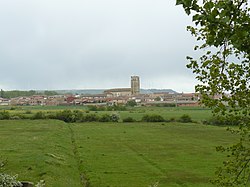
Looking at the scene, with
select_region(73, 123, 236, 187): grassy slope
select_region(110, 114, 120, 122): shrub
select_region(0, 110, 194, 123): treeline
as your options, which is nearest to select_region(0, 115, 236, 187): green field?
select_region(73, 123, 236, 187): grassy slope

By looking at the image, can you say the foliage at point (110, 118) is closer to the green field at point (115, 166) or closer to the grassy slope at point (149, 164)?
the grassy slope at point (149, 164)

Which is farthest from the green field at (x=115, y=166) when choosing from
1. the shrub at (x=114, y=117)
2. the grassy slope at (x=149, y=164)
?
the shrub at (x=114, y=117)

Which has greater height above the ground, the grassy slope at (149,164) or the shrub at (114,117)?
the shrub at (114,117)

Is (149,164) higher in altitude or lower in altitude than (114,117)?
lower

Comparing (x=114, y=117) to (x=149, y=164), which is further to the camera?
(x=114, y=117)

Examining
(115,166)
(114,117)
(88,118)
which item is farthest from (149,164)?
(88,118)

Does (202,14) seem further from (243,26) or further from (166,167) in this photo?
(166,167)

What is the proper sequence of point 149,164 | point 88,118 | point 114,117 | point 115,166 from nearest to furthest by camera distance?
point 115,166 < point 149,164 < point 114,117 < point 88,118

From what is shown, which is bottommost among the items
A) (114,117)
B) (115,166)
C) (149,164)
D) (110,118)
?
(149,164)

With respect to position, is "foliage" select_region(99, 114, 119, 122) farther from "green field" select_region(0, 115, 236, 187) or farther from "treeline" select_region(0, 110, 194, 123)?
"green field" select_region(0, 115, 236, 187)

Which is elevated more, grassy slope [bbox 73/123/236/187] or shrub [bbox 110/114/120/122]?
shrub [bbox 110/114/120/122]

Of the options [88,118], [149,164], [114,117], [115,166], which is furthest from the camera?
[88,118]

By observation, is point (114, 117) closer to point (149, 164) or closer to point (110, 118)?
point (110, 118)

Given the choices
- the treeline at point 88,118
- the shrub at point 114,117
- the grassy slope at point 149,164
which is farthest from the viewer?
the shrub at point 114,117
